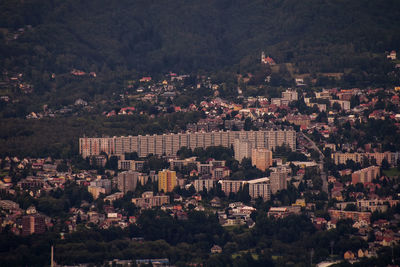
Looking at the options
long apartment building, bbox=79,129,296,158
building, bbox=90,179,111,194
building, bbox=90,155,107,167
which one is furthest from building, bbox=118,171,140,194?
long apartment building, bbox=79,129,296,158

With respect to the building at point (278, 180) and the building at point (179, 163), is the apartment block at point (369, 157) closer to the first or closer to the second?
the building at point (278, 180)

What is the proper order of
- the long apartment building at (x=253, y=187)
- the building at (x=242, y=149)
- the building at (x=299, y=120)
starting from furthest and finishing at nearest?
the building at (x=299, y=120) < the building at (x=242, y=149) < the long apartment building at (x=253, y=187)

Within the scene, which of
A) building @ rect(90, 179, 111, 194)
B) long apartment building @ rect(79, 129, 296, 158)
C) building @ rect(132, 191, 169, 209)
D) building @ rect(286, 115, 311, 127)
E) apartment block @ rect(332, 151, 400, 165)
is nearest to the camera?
building @ rect(132, 191, 169, 209)

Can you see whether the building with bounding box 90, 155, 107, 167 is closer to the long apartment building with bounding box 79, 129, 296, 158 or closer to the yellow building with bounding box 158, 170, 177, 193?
the long apartment building with bounding box 79, 129, 296, 158

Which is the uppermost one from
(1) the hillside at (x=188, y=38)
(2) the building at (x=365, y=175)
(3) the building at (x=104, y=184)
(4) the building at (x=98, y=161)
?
(1) the hillside at (x=188, y=38)

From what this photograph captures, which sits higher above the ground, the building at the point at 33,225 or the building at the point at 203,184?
the building at the point at 203,184

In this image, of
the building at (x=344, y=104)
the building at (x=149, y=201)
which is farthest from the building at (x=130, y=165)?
the building at (x=344, y=104)
